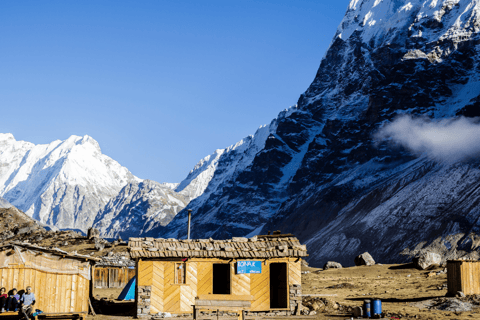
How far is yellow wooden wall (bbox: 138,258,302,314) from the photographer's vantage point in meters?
29.1

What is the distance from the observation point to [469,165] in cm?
12962

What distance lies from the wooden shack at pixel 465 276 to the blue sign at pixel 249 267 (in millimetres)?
12602

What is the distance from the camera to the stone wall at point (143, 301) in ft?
94.6

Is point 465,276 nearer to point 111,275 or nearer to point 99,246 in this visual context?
point 111,275

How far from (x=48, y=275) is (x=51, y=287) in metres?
0.64

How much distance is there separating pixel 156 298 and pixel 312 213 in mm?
160063

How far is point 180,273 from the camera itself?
96.8 ft

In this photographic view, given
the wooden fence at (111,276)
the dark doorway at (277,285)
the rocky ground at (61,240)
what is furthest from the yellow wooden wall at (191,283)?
the rocky ground at (61,240)

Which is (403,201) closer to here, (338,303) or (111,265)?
(111,265)

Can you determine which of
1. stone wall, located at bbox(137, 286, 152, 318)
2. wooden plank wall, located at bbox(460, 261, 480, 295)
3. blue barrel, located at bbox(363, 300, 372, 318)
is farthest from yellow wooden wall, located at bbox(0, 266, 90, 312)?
wooden plank wall, located at bbox(460, 261, 480, 295)

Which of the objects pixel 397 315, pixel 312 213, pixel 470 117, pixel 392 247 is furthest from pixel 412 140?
pixel 397 315

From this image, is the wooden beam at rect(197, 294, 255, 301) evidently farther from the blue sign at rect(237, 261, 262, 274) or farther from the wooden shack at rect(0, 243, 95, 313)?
the wooden shack at rect(0, 243, 95, 313)

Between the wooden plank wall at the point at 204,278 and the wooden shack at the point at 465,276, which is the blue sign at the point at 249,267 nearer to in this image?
the wooden plank wall at the point at 204,278

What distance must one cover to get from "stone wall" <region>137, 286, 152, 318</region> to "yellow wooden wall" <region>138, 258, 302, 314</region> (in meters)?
0.19
